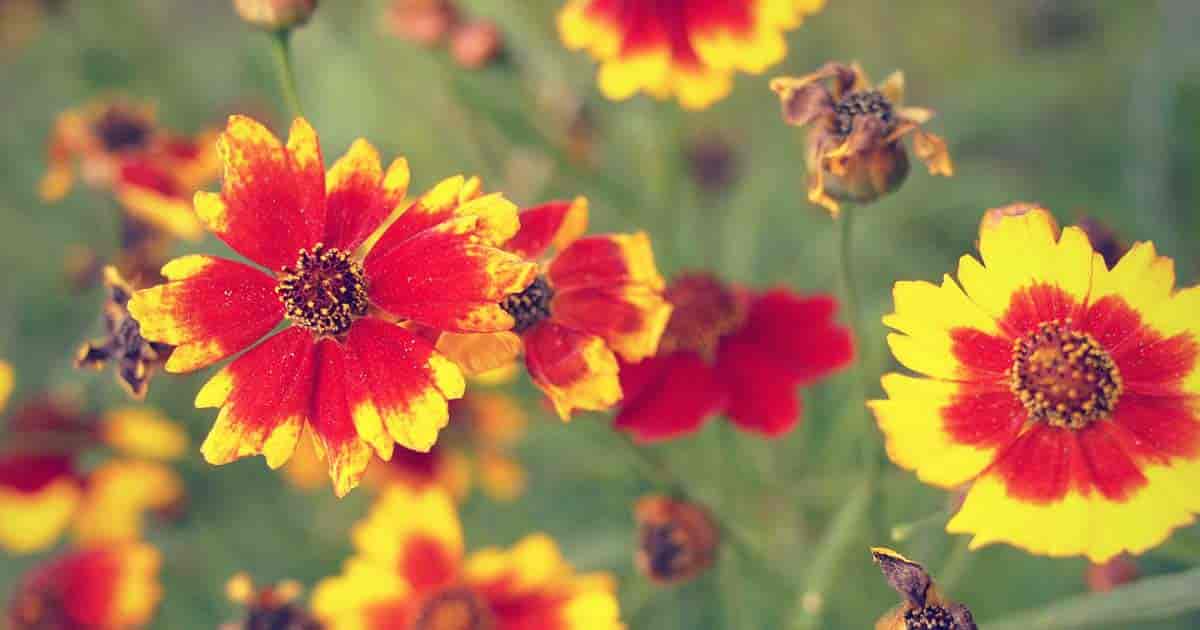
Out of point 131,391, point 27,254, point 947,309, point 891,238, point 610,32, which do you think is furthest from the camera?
point 27,254

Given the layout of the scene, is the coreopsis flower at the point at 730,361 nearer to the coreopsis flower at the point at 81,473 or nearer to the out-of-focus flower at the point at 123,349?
the out-of-focus flower at the point at 123,349

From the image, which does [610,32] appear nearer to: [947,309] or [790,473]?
[947,309]

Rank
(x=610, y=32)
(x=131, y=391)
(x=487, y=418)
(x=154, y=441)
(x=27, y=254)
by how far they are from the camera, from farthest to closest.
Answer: (x=27, y=254) → (x=487, y=418) → (x=154, y=441) → (x=610, y=32) → (x=131, y=391)

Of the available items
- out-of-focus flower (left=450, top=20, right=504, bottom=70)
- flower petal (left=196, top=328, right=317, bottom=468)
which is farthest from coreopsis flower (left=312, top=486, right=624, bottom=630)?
out-of-focus flower (left=450, top=20, right=504, bottom=70)

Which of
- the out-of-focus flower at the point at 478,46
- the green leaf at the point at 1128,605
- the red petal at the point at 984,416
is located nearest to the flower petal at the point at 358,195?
the red petal at the point at 984,416

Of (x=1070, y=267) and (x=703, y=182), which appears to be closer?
(x=1070, y=267)

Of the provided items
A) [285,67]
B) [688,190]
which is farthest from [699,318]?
[688,190]

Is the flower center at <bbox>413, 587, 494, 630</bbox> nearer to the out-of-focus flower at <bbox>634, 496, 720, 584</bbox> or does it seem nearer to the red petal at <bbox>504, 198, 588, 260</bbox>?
the out-of-focus flower at <bbox>634, 496, 720, 584</bbox>

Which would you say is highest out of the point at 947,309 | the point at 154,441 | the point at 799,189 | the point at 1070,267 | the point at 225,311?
the point at 799,189

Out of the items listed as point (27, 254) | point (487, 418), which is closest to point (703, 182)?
point (487, 418)

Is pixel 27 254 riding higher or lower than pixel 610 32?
lower
